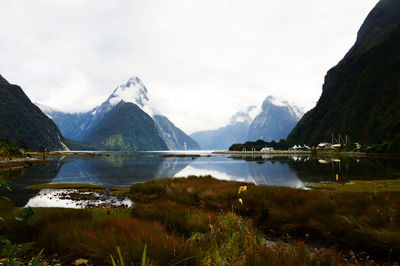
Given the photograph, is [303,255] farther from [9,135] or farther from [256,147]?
[9,135]

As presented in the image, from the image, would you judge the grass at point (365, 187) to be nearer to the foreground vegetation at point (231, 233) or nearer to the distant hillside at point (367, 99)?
the foreground vegetation at point (231, 233)

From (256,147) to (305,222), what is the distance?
633ft

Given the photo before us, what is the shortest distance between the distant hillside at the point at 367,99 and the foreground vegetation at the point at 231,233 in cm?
8628

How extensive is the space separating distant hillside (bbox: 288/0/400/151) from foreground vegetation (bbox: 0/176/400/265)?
86.3 m

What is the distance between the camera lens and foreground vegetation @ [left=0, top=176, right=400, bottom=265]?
450 cm

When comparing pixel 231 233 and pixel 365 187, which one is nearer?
pixel 231 233

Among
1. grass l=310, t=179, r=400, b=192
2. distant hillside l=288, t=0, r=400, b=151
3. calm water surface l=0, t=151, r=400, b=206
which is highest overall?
distant hillside l=288, t=0, r=400, b=151

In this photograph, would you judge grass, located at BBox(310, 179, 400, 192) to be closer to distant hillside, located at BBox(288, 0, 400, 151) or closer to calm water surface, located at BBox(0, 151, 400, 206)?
calm water surface, located at BBox(0, 151, 400, 206)

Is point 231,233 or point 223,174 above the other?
point 231,233

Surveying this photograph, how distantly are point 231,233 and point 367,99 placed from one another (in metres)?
153

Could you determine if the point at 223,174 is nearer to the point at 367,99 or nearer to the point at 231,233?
the point at 231,233

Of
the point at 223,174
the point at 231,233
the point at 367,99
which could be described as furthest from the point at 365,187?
the point at 367,99

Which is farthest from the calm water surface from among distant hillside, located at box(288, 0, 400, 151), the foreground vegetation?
distant hillside, located at box(288, 0, 400, 151)

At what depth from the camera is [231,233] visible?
22.1ft
